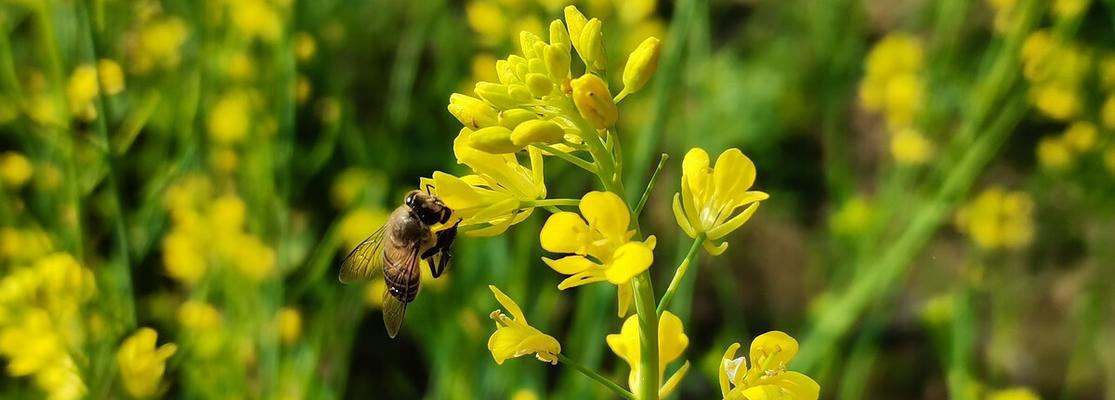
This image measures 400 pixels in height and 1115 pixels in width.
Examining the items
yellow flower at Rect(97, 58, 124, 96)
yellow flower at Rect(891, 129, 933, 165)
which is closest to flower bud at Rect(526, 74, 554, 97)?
yellow flower at Rect(97, 58, 124, 96)

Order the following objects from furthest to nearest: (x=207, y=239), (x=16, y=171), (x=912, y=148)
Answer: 1. (x=16, y=171)
2. (x=912, y=148)
3. (x=207, y=239)

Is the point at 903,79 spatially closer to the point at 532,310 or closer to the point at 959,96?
the point at 959,96

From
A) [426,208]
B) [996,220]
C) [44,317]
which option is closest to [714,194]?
[426,208]

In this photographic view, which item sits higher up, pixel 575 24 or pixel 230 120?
pixel 575 24

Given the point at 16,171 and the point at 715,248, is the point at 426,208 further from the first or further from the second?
the point at 16,171

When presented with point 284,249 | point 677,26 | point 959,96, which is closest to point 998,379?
point 959,96

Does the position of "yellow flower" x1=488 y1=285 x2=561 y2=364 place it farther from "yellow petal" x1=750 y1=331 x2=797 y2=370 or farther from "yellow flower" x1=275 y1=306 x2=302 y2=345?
"yellow flower" x1=275 y1=306 x2=302 y2=345
